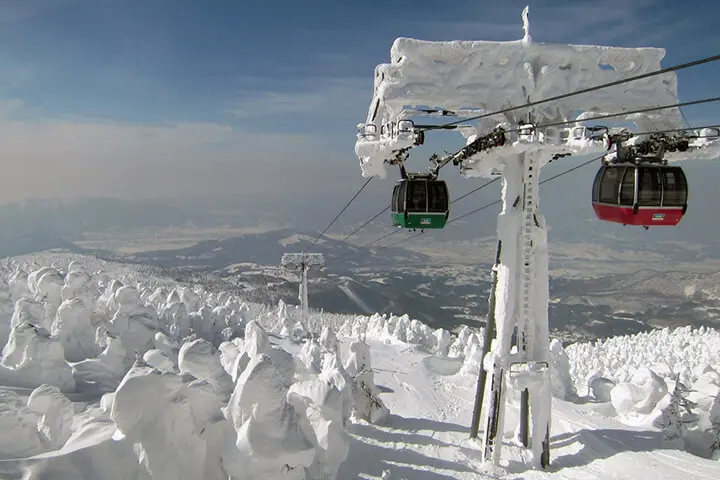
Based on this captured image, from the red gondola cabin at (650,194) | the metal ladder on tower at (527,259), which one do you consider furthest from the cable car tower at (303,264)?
the red gondola cabin at (650,194)

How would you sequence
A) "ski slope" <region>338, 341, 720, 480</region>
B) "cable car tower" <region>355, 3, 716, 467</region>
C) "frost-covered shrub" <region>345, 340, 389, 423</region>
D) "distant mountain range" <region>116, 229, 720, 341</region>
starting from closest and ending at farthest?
"cable car tower" <region>355, 3, 716, 467</region> < "ski slope" <region>338, 341, 720, 480</region> < "frost-covered shrub" <region>345, 340, 389, 423</region> < "distant mountain range" <region>116, 229, 720, 341</region>

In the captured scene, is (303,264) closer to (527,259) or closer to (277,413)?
(527,259)

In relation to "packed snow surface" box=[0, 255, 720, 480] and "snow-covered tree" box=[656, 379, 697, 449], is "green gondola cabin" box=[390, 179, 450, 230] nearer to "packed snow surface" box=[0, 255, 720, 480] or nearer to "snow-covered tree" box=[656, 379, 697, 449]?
"packed snow surface" box=[0, 255, 720, 480]

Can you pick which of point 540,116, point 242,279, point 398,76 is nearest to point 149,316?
point 398,76

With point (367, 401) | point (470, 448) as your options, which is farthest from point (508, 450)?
point (367, 401)

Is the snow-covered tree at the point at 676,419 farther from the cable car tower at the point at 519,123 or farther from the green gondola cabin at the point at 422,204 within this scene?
the green gondola cabin at the point at 422,204

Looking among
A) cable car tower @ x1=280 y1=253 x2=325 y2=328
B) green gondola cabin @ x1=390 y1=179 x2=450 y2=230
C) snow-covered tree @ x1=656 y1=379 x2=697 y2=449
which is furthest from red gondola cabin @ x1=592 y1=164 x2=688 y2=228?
cable car tower @ x1=280 y1=253 x2=325 y2=328
